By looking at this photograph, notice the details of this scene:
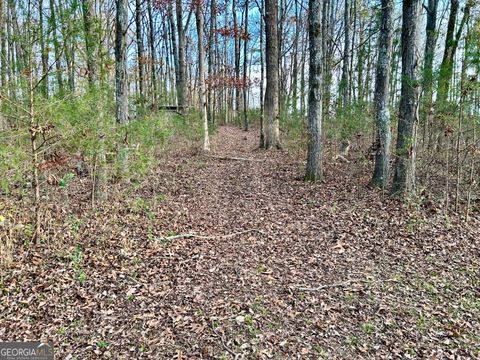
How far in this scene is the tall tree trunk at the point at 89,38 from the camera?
5.14 meters

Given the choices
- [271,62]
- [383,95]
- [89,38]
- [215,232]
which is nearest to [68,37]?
[89,38]

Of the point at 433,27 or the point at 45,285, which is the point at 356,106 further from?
the point at 45,285

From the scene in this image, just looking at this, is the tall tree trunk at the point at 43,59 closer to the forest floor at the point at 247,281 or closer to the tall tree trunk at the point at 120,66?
the tall tree trunk at the point at 120,66

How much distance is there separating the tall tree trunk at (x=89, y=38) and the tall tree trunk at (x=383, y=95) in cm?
533

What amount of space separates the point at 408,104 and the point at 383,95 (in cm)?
60

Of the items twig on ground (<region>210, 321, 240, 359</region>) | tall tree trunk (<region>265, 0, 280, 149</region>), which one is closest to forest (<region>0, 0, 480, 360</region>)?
twig on ground (<region>210, 321, 240, 359</region>)

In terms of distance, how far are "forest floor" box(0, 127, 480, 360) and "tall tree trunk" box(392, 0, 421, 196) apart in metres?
0.54

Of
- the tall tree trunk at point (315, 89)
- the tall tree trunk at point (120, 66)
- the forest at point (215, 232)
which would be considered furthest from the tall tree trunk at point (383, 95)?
the tall tree trunk at point (120, 66)

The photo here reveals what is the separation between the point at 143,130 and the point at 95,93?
1219mm

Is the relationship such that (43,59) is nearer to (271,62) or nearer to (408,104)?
(408,104)

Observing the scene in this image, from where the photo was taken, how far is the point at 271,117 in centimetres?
1188

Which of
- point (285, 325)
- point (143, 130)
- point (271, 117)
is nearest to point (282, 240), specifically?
point (285, 325)

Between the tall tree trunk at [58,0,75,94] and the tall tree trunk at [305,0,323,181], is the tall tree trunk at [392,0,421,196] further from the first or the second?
the tall tree trunk at [58,0,75,94]

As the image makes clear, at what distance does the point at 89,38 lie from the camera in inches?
204
